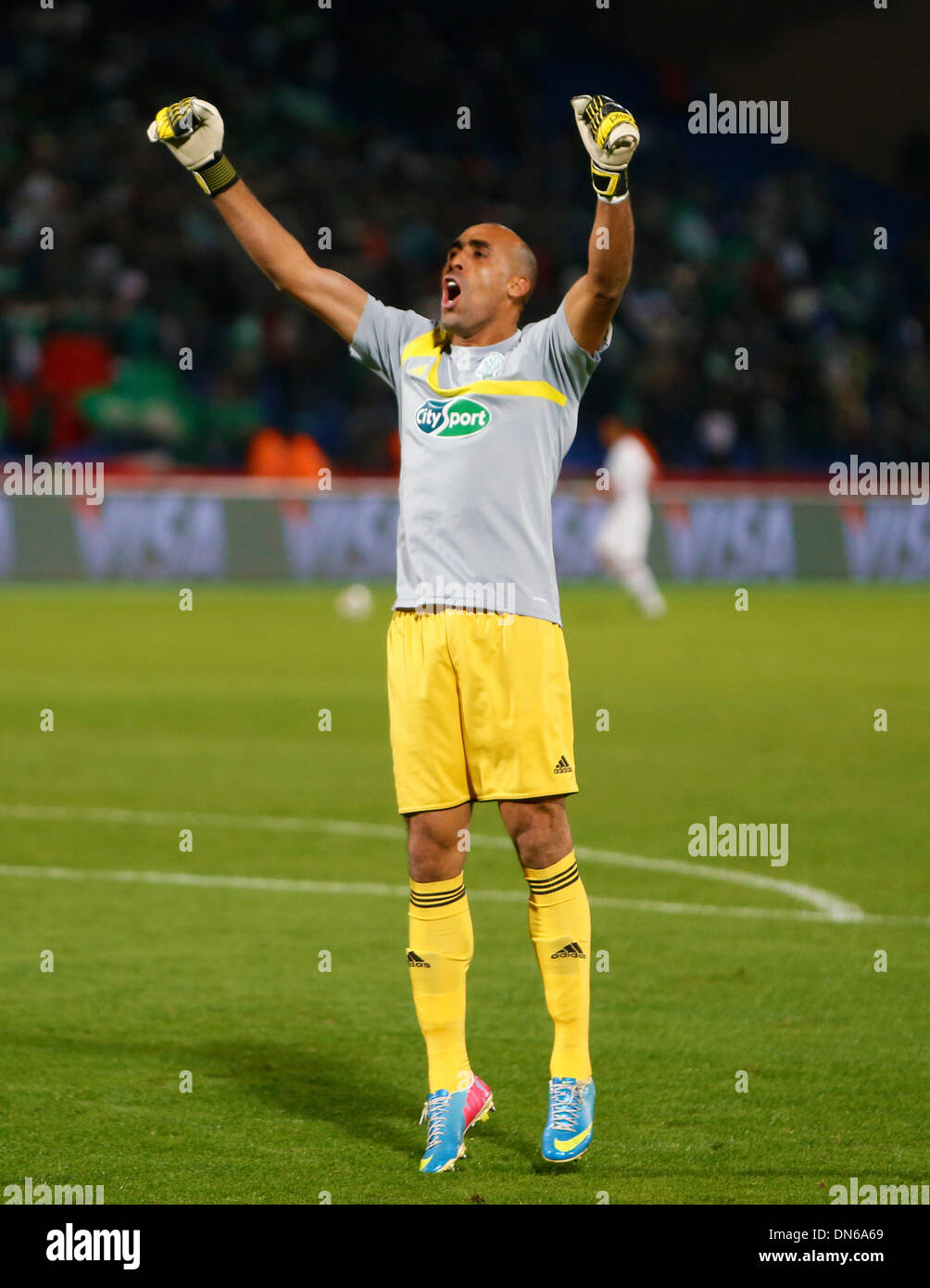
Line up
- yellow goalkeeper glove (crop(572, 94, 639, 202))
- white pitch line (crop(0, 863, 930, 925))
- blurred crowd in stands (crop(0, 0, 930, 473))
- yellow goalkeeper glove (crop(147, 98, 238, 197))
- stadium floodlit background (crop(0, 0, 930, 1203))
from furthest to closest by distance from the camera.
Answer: blurred crowd in stands (crop(0, 0, 930, 473)), white pitch line (crop(0, 863, 930, 925)), stadium floodlit background (crop(0, 0, 930, 1203)), yellow goalkeeper glove (crop(147, 98, 238, 197)), yellow goalkeeper glove (crop(572, 94, 639, 202))

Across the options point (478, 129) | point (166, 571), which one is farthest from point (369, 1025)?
point (478, 129)

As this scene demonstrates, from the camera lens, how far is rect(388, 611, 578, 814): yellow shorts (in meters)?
5.07

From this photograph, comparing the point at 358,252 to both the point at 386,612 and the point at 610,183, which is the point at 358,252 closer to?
the point at 386,612

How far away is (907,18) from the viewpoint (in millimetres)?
31641

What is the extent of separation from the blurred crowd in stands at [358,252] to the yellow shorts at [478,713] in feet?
73.5

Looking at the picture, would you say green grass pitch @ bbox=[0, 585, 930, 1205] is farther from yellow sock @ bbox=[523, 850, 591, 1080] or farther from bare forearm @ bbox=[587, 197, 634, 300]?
bare forearm @ bbox=[587, 197, 634, 300]

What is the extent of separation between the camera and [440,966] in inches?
205

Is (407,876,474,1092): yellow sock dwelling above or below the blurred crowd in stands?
below

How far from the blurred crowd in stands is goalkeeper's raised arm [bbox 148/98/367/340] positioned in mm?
21800

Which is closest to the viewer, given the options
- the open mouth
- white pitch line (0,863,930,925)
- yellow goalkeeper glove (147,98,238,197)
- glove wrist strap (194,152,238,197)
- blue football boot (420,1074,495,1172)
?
blue football boot (420,1074,495,1172)

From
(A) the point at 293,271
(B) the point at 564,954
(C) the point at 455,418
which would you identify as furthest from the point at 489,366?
(B) the point at 564,954

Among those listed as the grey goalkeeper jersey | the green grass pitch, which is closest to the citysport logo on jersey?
the grey goalkeeper jersey

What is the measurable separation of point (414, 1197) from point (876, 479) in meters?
26.8

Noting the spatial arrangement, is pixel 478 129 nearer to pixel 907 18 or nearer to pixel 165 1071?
pixel 907 18
